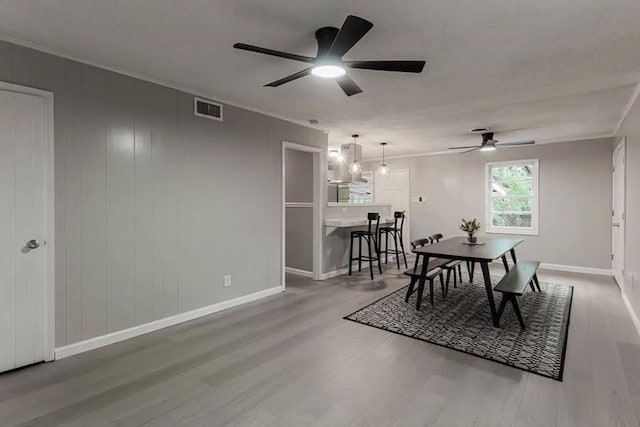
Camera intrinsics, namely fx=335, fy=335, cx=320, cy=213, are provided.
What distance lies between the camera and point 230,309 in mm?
3930

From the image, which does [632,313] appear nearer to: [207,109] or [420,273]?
[420,273]

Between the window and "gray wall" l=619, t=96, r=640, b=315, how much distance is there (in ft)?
7.82

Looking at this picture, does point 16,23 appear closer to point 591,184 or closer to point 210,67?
point 210,67

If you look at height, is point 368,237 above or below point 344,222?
below

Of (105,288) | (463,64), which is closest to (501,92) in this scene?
(463,64)

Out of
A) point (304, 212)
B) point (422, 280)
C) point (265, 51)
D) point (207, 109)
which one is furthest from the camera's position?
point (304, 212)

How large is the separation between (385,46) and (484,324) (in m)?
2.82

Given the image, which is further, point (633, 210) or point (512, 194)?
point (512, 194)

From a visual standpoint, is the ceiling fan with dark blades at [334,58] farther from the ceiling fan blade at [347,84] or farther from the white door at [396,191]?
the white door at [396,191]

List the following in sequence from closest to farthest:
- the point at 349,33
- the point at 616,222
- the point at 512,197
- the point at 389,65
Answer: the point at 349,33 → the point at 389,65 → the point at 616,222 → the point at 512,197

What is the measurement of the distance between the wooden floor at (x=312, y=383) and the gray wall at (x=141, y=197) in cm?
43

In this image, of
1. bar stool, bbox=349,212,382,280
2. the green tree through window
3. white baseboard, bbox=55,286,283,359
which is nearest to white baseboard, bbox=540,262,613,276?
the green tree through window

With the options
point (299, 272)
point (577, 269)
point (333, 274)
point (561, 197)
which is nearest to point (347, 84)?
point (333, 274)

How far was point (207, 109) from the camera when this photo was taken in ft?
12.1
